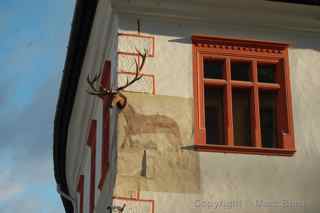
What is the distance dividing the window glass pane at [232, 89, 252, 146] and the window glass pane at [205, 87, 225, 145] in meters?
0.23

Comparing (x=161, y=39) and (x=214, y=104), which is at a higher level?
(x=161, y=39)

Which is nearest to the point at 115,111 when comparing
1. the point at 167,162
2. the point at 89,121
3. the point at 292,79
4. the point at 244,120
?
the point at 167,162

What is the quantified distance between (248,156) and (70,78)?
21.2ft

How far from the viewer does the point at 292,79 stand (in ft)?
53.9

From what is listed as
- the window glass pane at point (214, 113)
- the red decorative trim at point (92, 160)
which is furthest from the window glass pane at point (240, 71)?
the red decorative trim at point (92, 160)

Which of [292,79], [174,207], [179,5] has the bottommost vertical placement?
[174,207]

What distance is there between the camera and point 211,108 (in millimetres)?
16047

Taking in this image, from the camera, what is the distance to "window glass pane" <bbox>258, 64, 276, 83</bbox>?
1641 cm

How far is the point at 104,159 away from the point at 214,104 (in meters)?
2.61

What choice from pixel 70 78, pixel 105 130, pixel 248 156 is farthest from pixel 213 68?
pixel 70 78

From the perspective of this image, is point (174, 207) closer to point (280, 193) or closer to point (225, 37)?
point (280, 193)

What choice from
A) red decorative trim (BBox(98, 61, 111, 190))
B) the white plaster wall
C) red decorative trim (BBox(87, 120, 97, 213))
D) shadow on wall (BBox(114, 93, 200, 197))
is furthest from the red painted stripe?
red decorative trim (BBox(87, 120, 97, 213))

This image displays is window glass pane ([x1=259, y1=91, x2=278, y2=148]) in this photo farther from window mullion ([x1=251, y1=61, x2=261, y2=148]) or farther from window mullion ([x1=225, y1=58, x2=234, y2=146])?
window mullion ([x1=225, y1=58, x2=234, y2=146])

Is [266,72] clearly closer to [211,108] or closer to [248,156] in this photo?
[211,108]
